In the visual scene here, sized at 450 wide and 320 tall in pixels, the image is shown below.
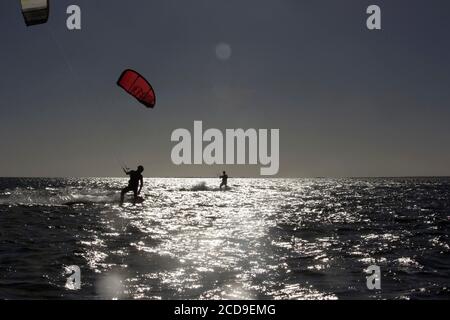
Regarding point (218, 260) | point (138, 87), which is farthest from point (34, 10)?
point (218, 260)

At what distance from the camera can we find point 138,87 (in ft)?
59.3

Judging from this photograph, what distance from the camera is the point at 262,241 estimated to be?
52.1 feet

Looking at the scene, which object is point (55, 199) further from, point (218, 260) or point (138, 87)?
point (218, 260)

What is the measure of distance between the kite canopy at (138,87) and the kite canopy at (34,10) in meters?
5.47

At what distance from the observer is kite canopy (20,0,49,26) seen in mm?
11812

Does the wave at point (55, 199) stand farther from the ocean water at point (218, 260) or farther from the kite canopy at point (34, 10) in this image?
the kite canopy at point (34, 10)

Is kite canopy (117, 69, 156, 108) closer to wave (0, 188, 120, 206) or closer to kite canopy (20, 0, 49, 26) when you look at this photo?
kite canopy (20, 0, 49, 26)

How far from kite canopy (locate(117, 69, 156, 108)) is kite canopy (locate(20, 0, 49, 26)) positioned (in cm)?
547

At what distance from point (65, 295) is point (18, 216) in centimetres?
1717

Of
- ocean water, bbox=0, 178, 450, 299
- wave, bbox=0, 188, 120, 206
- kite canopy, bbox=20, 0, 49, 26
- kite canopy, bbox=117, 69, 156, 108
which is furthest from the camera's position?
wave, bbox=0, 188, 120, 206

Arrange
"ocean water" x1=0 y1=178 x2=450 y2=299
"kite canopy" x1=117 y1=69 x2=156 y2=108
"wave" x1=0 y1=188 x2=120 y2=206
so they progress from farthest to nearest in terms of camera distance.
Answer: "wave" x1=0 y1=188 x2=120 y2=206, "kite canopy" x1=117 y1=69 x2=156 y2=108, "ocean water" x1=0 y1=178 x2=450 y2=299

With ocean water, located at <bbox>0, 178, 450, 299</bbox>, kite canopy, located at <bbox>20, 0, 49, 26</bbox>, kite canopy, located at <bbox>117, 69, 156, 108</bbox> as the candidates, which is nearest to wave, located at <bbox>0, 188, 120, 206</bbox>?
ocean water, located at <bbox>0, 178, 450, 299</bbox>

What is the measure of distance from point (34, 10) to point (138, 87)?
6463mm
